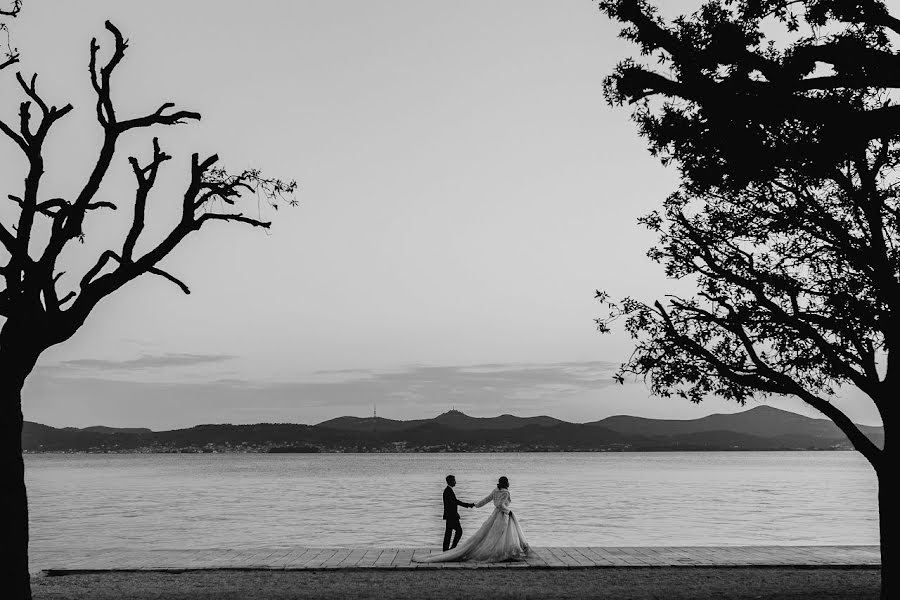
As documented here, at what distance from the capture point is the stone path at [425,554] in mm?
18797

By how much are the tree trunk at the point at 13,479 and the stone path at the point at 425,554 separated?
6.68m

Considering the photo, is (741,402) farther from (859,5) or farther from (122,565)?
(122,565)

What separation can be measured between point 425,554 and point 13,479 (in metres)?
10.9

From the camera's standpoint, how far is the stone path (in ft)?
61.7

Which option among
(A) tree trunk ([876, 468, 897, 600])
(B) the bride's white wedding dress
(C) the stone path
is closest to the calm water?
(C) the stone path

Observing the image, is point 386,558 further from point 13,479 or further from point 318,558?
point 13,479

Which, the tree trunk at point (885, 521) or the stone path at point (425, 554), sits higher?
the tree trunk at point (885, 521)

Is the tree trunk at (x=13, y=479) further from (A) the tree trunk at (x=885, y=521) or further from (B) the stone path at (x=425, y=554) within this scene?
(A) the tree trunk at (x=885, y=521)

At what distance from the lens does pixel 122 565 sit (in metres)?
19.1

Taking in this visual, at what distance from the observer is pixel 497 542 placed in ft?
65.9

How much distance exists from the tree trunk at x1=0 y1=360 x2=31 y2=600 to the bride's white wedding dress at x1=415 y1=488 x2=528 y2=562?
945 cm

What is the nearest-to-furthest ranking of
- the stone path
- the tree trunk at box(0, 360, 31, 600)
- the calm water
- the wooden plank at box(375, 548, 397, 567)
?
1. the tree trunk at box(0, 360, 31, 600)
2. the stone path
3. the wooden plank at box(375, 548, 397, 567)
4. the calm water

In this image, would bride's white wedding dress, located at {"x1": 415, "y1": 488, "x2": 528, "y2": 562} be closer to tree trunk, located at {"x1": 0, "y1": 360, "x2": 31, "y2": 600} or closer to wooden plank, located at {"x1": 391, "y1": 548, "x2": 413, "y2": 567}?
wooden plank, located at {"x1": 391, "y1": 548, "x2": 413, "y2": 567}

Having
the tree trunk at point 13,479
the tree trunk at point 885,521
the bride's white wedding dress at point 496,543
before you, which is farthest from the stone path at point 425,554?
the tree trunk at point 13,479
